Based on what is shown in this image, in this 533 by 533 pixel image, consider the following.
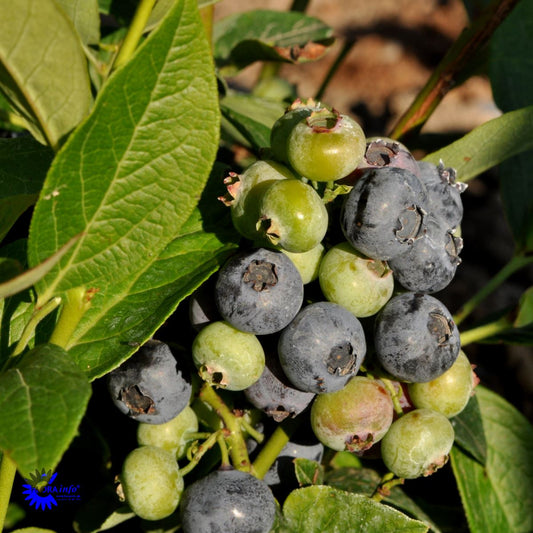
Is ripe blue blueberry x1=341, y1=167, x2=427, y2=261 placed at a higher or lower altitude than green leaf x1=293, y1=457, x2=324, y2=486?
higher

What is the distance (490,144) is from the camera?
1167 mm

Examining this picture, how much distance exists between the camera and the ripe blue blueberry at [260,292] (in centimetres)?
84

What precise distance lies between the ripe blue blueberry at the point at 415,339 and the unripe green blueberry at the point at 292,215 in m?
0.17

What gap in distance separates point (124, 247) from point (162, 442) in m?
0.34

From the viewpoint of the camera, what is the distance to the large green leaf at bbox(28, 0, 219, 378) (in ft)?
2.48

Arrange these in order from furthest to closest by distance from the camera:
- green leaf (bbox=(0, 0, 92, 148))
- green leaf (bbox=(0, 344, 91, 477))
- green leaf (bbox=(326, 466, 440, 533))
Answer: green leaf (bbox=(326, 466, 440, 533)) → green leaf (bbox=(0, 0, 92, 148)) → green leaf (bbox=(0, 344, 91, 477))

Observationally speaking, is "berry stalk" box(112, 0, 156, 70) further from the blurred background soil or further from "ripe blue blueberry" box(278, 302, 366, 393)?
the blurred background soil

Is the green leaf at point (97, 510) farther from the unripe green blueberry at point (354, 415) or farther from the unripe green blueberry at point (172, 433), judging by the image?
the unripe green blueberry at point (354, 415)

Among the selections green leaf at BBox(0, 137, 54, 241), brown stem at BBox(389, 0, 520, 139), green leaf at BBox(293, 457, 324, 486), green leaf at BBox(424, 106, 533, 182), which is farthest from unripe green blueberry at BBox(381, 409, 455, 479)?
brown stem at BBox(389, 0, 520, 139)

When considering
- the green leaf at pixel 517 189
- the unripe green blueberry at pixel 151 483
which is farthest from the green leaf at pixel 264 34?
the unripe green blueberry at pixel 151 483

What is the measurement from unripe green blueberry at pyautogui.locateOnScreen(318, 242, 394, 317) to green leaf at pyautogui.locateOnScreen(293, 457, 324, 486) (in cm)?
28

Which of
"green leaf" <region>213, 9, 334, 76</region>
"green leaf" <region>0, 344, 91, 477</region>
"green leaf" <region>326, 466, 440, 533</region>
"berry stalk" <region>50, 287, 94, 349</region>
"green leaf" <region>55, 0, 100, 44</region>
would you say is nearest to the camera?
"green leaf" <region>0, 344, 91, 477</region>

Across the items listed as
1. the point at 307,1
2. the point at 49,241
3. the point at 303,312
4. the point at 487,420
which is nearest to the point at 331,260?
the point at 303,312

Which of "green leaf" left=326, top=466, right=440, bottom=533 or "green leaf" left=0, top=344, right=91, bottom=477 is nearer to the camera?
"green leaf" left=0, top=344, right=91, bottom=477
